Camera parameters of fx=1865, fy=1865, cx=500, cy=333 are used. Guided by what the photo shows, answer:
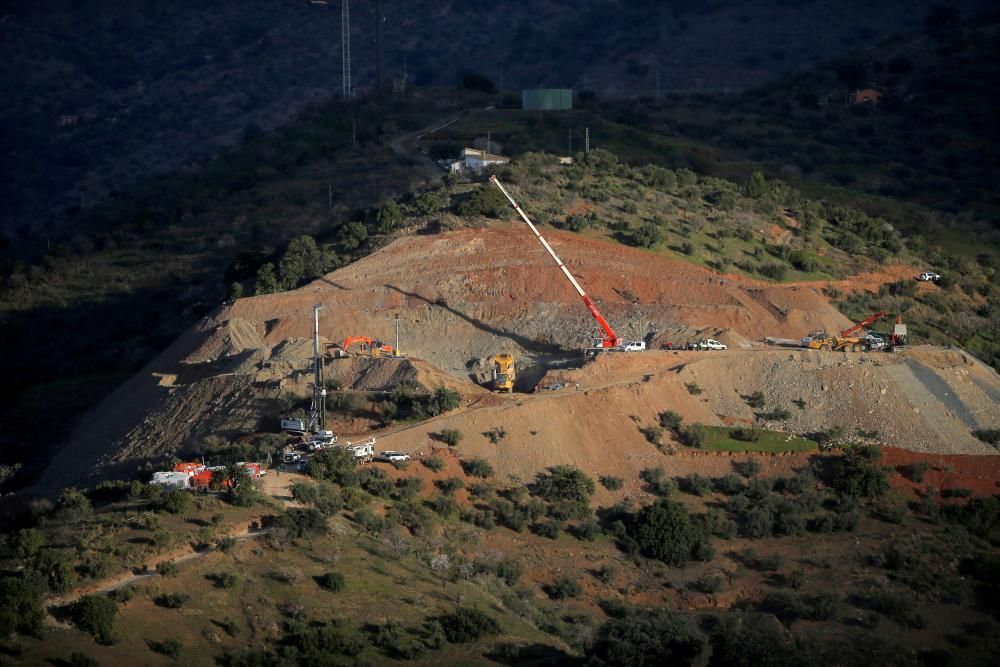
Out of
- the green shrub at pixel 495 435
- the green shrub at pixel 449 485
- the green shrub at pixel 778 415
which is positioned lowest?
the green shrub at pixel 778 415

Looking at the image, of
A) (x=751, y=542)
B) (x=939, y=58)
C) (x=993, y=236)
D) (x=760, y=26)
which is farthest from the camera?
(x=760, y=26)

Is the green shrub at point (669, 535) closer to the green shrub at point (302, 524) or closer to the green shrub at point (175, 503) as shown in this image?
the green shrub at point (302, 524)

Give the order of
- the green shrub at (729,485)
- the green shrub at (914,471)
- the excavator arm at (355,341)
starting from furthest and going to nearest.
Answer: the excavator arm at (355,341), the green shrub at (914,471), the green shrub at (729,485)

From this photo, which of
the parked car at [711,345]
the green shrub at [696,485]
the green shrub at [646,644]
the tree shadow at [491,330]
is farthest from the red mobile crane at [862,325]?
the green shrub at [646,644]

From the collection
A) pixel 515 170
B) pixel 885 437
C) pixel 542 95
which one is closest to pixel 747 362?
pixel 885 437

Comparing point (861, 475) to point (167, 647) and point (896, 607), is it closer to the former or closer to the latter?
point (896, 607)

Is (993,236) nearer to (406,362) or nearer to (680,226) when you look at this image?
(680,226)
